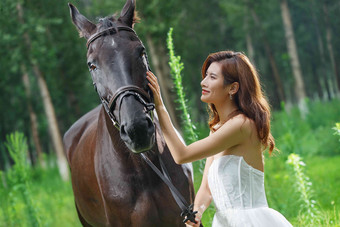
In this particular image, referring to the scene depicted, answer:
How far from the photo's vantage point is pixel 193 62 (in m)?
32.8

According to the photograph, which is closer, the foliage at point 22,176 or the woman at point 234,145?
the woman at point 234,145

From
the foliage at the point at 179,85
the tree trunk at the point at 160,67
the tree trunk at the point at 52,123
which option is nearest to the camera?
Answer: the foliage at the point at 179,85

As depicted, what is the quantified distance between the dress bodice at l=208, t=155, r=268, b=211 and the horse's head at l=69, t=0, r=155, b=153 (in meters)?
0.51

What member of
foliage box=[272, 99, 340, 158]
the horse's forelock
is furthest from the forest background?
the horse's forelock

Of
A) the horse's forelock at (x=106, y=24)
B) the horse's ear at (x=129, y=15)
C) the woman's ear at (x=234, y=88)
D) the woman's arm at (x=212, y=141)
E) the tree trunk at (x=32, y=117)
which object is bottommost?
the woman's arm at (x=212, y=141)

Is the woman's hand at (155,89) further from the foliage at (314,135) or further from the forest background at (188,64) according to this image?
the foliage at (314,135)

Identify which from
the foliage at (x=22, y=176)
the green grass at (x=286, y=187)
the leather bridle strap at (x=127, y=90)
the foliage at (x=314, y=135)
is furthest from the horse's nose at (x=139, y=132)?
the foliage at (x=22, y=176)

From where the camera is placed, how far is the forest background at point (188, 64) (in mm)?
7891

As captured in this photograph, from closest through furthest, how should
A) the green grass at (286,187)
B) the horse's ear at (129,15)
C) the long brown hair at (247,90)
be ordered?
the long brown hair at (247,90) → the horse's ear at (129,15) → the green grass at (286,187)

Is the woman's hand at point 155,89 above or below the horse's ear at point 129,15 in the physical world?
below

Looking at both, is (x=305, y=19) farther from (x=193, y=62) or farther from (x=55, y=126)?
(x=55, y=126)

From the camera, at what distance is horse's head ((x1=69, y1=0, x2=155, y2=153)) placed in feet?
9.78

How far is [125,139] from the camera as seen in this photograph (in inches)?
118

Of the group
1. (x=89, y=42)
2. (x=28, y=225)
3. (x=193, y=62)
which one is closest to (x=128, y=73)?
(x=89, y=42)
